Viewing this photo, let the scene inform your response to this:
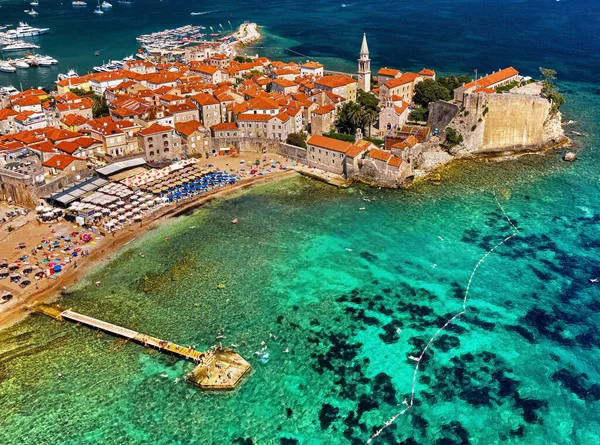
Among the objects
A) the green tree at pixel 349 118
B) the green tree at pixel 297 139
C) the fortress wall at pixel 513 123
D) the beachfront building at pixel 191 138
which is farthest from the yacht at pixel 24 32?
the fortress wall at pixel 513 123

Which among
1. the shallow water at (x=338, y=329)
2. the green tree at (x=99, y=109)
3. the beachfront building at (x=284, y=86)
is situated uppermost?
the beachfront building at (x=284, y=86)

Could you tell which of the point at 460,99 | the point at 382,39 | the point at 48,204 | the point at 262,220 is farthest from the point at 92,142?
the point at 382,39

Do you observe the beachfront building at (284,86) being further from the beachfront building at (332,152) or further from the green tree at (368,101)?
the beachfront building at (332,152)

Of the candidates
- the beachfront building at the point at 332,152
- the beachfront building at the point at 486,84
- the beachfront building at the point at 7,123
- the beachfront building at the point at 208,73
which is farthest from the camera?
the beachfront building at the point at 208,73

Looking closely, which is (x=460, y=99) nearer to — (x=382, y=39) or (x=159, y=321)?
(x=159, y=321)

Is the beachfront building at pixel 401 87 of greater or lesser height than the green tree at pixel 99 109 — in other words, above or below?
above

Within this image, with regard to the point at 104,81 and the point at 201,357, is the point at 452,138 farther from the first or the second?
the point at 104,81
